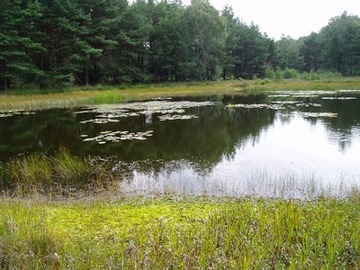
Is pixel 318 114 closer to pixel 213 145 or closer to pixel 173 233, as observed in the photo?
pixel 213 145

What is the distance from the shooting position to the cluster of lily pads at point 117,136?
51.9 ft

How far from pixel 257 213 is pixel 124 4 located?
5199 cm

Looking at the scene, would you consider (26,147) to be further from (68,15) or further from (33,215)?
(68,15)

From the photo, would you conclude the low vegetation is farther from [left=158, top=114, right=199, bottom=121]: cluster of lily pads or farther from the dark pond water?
[left=158, top=114, right=199, bottom=121]: cluster of lily pads

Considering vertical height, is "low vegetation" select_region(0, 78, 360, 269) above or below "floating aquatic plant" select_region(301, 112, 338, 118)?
below

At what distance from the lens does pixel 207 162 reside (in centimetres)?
1195

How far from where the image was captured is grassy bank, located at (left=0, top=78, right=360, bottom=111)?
29833mm

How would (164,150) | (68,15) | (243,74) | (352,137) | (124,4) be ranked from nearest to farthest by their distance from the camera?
(164,150) → (352,137) → (68,15) → (124,4) → (243,74)

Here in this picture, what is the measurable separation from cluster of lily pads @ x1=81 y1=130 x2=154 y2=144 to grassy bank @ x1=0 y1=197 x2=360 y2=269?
885 centimetres

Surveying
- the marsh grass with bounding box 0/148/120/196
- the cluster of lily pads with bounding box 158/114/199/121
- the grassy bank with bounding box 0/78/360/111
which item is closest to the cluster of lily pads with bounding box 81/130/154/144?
the cluster of lily pads with bounding box 158/114/199/121

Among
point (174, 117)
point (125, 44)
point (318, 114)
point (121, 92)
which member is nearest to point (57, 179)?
point (174, 117)

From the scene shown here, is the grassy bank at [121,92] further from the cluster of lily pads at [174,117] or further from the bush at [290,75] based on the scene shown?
the cluster of lily pads at [174,117]

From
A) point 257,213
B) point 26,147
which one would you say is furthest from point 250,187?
point 26,147

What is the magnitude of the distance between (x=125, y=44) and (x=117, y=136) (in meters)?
36.5
